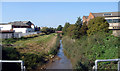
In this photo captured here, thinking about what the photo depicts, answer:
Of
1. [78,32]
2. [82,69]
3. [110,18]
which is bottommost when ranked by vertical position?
[82,69]

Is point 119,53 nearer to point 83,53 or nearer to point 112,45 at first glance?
point 112,45

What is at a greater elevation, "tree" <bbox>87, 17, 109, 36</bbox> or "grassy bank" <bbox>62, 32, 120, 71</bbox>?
"tree" <bbox>87, 17, 109, 36</bbox>

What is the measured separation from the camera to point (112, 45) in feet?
34.8

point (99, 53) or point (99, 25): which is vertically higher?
point (99, 25)

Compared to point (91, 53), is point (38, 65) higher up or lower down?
lower down

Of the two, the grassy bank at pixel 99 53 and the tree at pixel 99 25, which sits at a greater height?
the tree at pixel 99 25

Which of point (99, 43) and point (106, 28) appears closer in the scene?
point (99, 43)

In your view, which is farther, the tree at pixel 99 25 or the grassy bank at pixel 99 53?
the tree at pixel 99 25

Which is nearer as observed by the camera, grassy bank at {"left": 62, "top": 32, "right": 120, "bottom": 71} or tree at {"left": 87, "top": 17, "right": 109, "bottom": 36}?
grassy bank at {"left": 62, "top": 32, "right": 120, "bottom": 71}

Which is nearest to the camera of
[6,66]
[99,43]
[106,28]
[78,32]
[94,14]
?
[6,66]

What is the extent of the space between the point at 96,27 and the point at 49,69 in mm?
8872

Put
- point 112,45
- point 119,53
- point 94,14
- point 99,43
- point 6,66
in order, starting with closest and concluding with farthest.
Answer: point 6,66
point 119,53
point 112,45
point 99,43
point 94,14

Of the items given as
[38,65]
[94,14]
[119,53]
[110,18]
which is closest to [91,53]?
[119,53]

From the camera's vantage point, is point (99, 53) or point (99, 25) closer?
point (99, 53)
